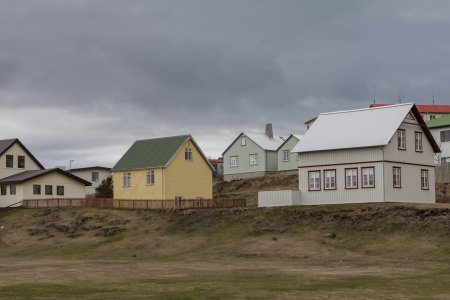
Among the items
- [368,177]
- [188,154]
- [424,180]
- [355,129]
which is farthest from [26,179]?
[424,180]

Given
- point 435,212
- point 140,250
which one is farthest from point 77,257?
point 435,212

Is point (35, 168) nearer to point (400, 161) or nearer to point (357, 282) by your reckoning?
point (400, 161)

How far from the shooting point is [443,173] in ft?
310

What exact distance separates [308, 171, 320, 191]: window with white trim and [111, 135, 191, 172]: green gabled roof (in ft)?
71.0

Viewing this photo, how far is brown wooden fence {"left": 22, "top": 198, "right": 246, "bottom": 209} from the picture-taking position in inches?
3255

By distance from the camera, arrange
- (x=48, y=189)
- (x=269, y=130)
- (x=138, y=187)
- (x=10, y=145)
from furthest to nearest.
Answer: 1. (x=269, y=130)
2. (x=10, y=145)
3. (x=48, y=189)
4. (x=138, y=187)

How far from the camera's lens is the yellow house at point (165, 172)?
297ft

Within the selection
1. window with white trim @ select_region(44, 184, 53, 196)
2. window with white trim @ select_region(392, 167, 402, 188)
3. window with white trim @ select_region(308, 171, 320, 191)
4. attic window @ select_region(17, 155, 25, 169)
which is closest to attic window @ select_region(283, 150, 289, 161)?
window with white trim @ select_region(44, 184, 53, 196)

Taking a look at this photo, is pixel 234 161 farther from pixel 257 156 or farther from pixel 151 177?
pixel 151 177

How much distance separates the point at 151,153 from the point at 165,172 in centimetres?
525

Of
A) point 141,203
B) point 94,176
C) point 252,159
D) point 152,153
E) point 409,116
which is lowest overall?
point 141,203

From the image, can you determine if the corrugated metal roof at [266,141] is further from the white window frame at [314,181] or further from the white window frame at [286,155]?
the white window frame at [314,181]

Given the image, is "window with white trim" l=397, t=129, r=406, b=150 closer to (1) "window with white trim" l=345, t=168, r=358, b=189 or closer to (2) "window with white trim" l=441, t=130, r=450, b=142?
(1) "window with white trim" l=345, t=168, r=358, b=189

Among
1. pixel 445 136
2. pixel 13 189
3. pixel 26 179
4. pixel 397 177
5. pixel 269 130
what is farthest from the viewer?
pixel 269 130
